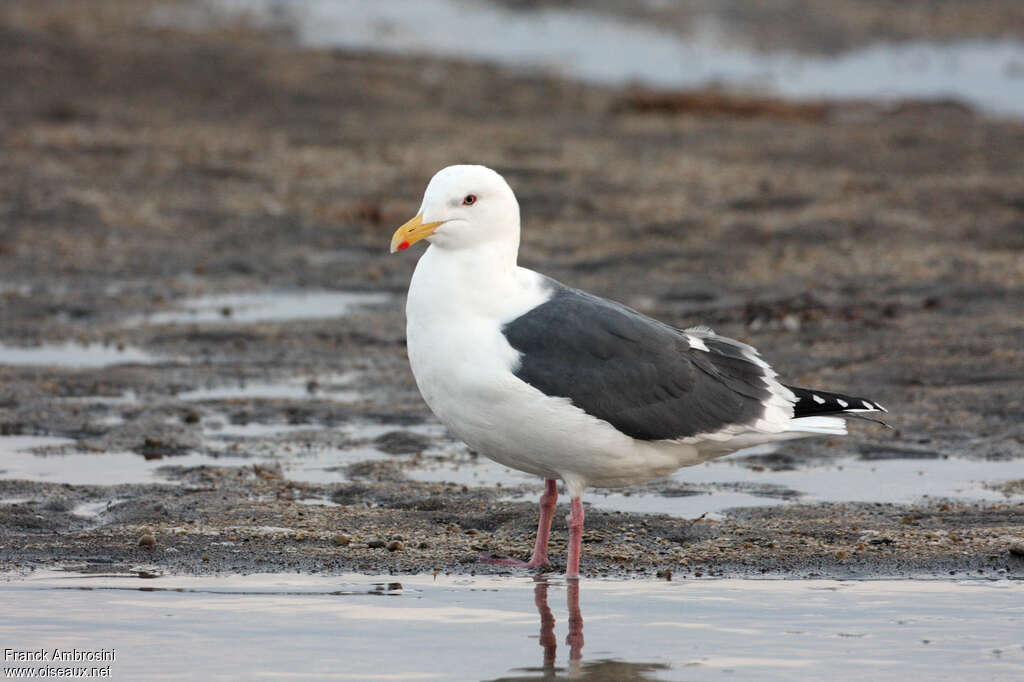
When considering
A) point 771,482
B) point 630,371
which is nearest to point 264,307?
point 771,482

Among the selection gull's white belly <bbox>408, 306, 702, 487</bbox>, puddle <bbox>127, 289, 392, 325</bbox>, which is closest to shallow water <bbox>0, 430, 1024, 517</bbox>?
gull's white belly <bbox>408, 306, 702, 487</bbox>

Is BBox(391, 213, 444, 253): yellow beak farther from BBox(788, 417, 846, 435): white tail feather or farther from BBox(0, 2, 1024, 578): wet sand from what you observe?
BBox(788, 417, 846, 435): white tail feather

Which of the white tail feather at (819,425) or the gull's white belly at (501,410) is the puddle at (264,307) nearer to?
the gull's white belly at (501,410)

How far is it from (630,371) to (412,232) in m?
1.09

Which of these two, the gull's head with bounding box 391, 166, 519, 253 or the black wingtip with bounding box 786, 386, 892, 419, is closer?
the gull's head with bounding box 391, 166, 519, 253

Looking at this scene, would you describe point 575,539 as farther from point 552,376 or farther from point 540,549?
point 552,376

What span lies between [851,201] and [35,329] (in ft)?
25.5

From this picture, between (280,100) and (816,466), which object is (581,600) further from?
(280,100)

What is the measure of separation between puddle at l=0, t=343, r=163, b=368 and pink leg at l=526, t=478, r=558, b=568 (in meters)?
4.19

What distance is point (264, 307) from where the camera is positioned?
1208cm

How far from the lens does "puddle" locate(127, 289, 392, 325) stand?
38.2ft

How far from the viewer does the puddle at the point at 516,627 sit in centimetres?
564

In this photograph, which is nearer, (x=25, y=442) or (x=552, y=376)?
(x=552, y=376)

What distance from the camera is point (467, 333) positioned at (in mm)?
6582
